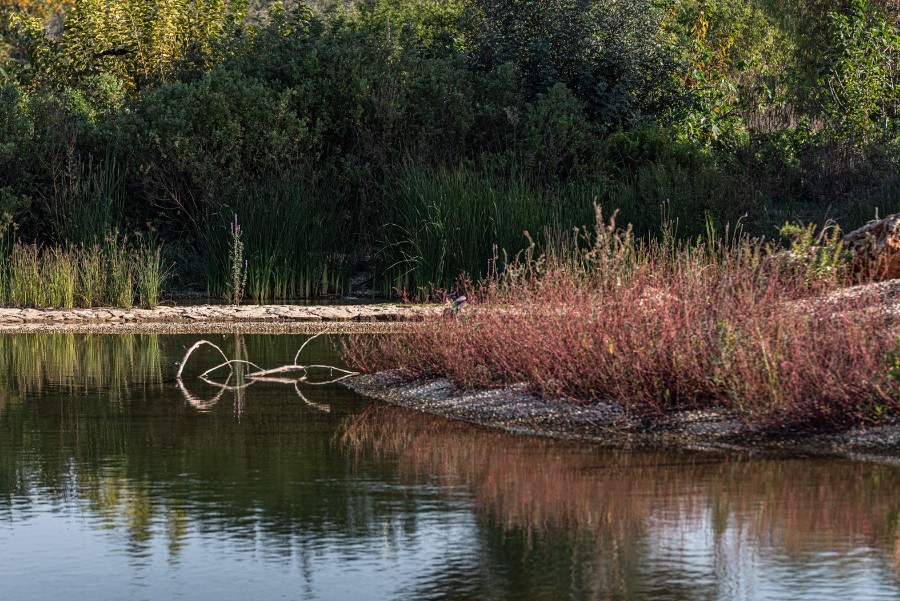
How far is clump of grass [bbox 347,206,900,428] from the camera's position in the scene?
10.1m

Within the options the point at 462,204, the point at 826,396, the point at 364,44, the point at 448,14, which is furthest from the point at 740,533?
Answer: the point at 448,14

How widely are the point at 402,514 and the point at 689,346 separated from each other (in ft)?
11.6

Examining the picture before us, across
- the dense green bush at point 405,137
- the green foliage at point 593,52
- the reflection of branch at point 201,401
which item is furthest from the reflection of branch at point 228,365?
the green foliage at point 593,52

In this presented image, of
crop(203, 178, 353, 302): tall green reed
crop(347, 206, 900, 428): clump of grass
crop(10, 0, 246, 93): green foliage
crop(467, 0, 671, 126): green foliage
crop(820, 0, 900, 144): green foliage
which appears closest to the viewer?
crop(347, 206, 900, 428): clump of grass

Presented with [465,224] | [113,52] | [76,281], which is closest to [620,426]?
[465,224]

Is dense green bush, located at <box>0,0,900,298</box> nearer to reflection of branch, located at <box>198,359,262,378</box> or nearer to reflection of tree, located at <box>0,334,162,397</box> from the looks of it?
reflection of tree, located at <box>0,334,162,397</box>

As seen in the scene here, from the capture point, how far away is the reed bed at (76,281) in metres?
22.0

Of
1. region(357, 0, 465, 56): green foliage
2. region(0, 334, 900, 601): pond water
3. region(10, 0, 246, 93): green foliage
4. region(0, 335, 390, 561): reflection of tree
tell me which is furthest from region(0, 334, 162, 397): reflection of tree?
region(10, 0, 246, 93): green foliage

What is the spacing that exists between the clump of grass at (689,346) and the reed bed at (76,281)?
1027 centimetres

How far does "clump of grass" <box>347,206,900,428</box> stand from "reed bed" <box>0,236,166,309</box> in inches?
404

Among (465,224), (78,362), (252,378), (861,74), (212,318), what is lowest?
(252,378)

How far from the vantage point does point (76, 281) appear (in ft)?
73.8

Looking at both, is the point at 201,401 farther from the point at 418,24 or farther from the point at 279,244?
the point at 418,24

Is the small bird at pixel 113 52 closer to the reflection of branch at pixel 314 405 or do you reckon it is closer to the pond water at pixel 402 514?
the reflection of branch at pixel 314 405
